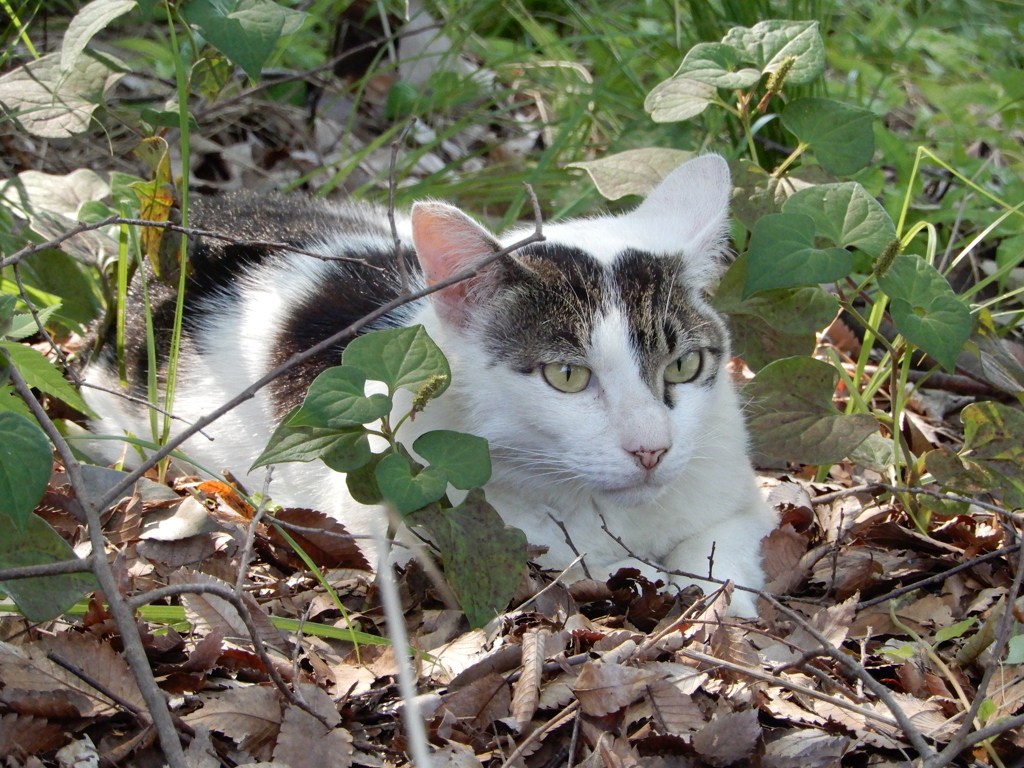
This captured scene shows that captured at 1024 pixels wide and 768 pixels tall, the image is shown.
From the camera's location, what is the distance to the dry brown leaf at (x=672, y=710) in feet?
5.55

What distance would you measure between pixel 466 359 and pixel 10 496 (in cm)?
102

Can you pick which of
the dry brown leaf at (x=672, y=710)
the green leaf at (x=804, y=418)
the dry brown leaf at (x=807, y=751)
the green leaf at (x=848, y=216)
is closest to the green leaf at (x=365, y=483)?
the dry brown leaf at (x=672, y=710)

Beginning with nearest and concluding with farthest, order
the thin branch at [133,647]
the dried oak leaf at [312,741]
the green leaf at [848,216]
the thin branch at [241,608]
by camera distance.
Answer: the thin branch at [133,647], the thin branch at [241,608], the dried oak leaf at [312,741], the green leaf at [848,216]

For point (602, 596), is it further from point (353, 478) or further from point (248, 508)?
point (248, 508)

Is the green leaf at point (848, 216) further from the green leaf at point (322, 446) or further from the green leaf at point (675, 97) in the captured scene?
the green leaf at point (322, 446)

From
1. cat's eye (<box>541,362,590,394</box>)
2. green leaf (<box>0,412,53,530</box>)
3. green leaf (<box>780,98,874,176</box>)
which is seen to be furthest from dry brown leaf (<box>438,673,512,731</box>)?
green leaf (<box>780,98,874,176</box>)

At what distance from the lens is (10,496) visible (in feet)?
4.62

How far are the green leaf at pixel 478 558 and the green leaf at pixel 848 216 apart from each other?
100cm

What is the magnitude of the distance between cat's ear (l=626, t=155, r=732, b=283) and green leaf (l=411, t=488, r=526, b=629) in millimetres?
849

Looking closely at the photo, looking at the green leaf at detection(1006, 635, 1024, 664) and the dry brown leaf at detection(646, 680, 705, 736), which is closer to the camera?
the dry brown leaf at detection(646, 680, 705, 736)

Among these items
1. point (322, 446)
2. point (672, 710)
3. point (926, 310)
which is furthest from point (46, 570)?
point (926, 310)

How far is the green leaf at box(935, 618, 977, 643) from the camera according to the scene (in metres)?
2.03

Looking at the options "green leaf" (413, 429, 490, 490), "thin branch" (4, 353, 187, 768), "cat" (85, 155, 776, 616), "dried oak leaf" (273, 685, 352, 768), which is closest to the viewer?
"thin branch" (4, 353, 187, 768)

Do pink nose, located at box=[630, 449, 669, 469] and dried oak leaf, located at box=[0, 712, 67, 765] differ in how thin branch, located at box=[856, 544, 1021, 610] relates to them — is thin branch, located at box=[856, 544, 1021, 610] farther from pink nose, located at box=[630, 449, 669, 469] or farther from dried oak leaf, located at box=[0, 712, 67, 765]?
dried oak leaf, located at box=[0, 712, 67, 765]
